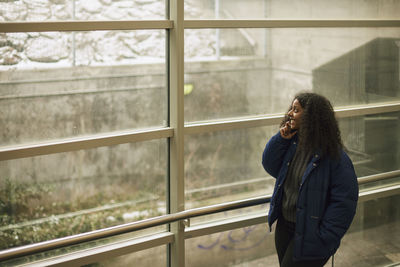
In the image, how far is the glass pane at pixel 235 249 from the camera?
4414 mm

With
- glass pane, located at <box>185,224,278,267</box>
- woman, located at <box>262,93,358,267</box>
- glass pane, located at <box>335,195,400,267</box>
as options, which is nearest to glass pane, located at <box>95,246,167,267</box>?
glass pane, located at <box>185,224,278,267</box>

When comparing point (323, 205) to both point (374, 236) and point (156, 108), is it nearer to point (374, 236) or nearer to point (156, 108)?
point (156, 108)

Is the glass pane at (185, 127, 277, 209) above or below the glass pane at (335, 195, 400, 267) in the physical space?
above

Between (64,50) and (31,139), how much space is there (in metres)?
0.65

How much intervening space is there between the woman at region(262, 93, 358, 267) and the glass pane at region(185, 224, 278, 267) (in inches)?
45.8

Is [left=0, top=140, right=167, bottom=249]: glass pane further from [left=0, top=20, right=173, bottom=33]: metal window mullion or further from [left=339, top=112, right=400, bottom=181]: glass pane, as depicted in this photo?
[left=339, top=112, right=400, bottom=181]: glass pane

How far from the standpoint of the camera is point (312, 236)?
3.20 metres

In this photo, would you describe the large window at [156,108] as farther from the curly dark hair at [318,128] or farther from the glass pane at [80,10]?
the curly dark hair at [318,128]

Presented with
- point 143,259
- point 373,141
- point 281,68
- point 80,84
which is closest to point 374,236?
point 373,141

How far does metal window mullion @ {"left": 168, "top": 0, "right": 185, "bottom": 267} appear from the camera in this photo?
395 cm

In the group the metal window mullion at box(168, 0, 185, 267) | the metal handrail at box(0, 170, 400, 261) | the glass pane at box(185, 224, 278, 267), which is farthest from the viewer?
the glass pane at box(185, 224, 278, 267)

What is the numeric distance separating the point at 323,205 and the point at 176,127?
136 cm

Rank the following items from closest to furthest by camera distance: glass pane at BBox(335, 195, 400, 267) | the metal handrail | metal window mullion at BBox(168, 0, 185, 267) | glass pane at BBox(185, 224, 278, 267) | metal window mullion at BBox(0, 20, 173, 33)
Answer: the metal handrail, metal window mullion at BBox(0, 20, 173, 33), metal window mullion at BBox(168, 0, 185, 267), glass pane at BBox(185, 224, 278, 267), glass pane at BBox(335, 195, 400, 267)

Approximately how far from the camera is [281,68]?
4.74 meters
